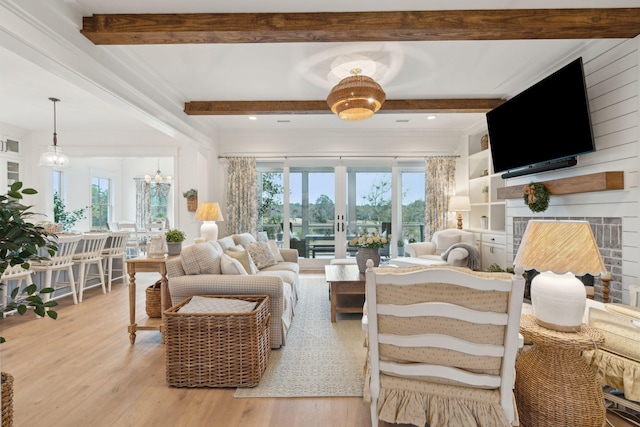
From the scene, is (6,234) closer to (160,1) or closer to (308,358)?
(160,1)

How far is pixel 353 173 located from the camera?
664 centimetres

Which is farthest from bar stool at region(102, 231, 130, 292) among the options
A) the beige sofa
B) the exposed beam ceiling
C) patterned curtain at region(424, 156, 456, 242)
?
patterned curtain at region(424, 156, 456, 242)

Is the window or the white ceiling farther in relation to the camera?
the window

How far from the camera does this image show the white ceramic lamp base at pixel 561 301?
5.68 ft

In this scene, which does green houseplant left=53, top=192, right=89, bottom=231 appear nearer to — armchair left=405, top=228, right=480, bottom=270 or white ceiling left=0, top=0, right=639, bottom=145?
white ceiling left=0, top=0, right=639, bottom=145

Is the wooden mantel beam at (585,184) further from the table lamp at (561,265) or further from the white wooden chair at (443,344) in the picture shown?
the white wooden chair at (443,344)

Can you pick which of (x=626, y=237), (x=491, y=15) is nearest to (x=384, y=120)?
(x=491, y=15)

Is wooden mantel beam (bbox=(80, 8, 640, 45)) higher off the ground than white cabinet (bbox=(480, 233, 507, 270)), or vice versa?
wooden mantel beam (bbox=(80, 8, 640, 45))

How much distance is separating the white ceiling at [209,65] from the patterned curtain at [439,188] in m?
1.14

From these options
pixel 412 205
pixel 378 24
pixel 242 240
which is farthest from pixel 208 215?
pixel 412 205

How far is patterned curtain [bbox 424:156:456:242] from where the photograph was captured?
20.7ft

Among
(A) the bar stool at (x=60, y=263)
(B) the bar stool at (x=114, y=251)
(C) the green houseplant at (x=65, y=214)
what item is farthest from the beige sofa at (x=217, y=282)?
(C) the green houseplant at (x=65, y=214)

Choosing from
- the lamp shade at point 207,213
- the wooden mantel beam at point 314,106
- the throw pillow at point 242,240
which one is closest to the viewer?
the throw pillow at point 242,240

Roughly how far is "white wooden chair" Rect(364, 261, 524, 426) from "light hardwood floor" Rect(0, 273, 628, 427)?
49cm
